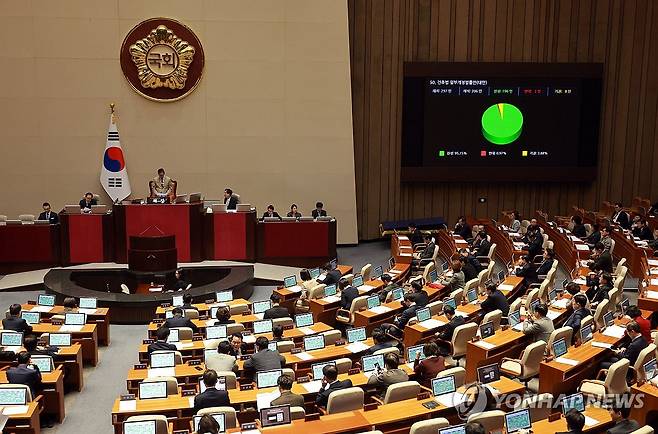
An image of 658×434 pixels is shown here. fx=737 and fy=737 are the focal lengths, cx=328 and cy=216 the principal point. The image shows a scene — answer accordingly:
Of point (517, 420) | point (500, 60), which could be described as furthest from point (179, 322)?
point (500, 60)

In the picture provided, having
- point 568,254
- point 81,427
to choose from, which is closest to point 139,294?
point 81,427

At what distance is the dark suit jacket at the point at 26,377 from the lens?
8641mm

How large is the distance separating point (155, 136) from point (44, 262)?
4.25 meters

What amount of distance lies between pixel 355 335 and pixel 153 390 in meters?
3.32

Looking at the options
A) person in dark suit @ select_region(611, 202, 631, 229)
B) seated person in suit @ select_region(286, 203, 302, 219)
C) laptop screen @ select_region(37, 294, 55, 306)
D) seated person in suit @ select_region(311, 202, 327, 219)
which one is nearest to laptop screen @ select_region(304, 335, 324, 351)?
laptop screen @ select_region(37, 294, 55, 306)

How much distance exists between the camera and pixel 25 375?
28.6 ft

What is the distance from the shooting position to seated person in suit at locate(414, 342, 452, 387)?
8812 mm

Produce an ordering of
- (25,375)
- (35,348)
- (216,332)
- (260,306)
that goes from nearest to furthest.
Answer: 1. (25,375)
2. (35,348)
3. (216,332)
4. (260,306)

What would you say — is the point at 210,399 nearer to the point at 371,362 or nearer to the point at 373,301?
the point at 371,362

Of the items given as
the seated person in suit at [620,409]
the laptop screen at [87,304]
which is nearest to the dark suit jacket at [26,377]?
the laptop screen at [87,304]

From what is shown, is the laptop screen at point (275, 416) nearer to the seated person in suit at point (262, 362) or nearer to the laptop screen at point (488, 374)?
the seated person in suit at point (262, 362)

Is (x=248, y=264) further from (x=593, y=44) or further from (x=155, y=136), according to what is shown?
(x=593, y=44)

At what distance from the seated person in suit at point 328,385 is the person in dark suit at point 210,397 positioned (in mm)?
1013

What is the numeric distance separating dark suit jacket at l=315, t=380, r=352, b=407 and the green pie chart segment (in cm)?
1321
